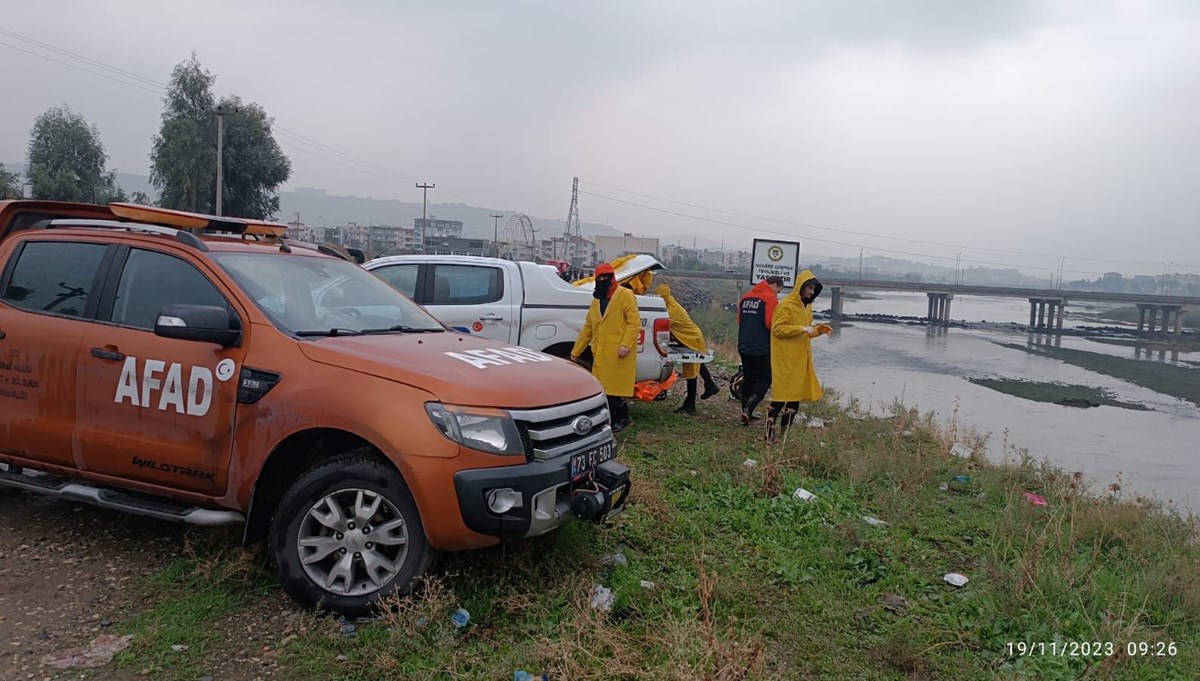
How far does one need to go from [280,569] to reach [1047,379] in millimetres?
34643

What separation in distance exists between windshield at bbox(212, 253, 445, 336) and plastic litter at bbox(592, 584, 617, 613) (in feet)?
5.91

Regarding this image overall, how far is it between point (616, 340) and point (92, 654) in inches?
194

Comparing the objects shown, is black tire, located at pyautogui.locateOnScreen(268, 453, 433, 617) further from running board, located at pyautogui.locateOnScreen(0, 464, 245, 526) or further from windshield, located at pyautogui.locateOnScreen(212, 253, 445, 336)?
windshield, located at pyautogui.locateOnScreen(212, 253, 445, 336)

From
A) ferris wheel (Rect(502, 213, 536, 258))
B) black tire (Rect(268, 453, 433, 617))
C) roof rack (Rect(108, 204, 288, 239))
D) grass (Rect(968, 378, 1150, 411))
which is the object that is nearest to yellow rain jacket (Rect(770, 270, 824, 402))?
roof rack (Rect(108, 204, 288, 239))

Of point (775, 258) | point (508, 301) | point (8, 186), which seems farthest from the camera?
point (8, 186)

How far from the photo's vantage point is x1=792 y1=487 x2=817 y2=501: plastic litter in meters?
5.71

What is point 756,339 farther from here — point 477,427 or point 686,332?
point 477,427

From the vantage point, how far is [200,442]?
3.71 m

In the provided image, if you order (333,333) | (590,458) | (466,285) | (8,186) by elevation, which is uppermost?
(8,186)

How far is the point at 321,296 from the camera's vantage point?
4.25m

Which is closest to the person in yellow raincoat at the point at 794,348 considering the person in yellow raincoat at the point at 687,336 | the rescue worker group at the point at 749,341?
the rescue worker group at the point at 749,341

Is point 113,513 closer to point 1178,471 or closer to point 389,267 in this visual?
point 389,267

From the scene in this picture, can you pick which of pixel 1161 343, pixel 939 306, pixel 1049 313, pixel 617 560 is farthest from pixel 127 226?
pixel 939 306
